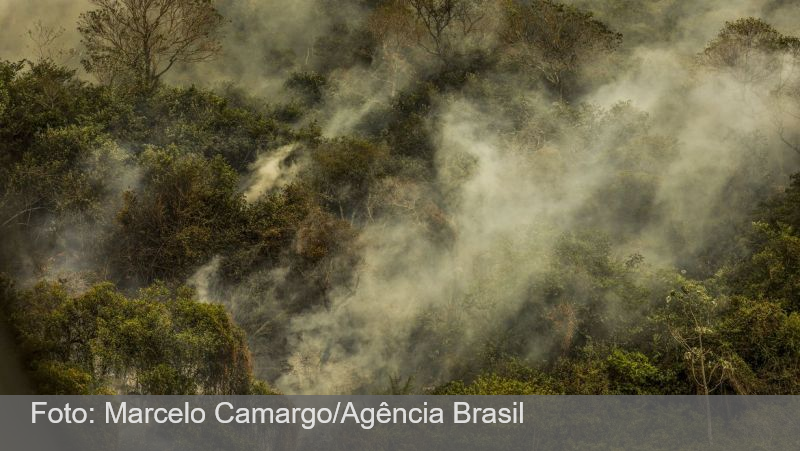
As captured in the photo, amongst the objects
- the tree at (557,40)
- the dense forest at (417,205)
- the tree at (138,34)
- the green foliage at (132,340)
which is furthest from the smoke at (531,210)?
the tree at (138,34)

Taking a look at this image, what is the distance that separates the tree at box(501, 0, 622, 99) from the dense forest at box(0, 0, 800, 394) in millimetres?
95

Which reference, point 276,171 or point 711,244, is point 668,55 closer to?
point 711,244

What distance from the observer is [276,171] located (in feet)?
101

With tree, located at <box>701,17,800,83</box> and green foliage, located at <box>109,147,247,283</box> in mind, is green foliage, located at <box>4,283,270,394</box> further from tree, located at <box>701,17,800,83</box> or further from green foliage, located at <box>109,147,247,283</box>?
tree, located at <box>701,17,800,83</box>

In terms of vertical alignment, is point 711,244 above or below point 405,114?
below

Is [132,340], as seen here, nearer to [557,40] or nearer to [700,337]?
→ [700,337]

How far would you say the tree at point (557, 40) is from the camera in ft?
112

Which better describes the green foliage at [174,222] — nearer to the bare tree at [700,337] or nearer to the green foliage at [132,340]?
the green foliage at [132,340]

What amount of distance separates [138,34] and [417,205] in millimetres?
14097

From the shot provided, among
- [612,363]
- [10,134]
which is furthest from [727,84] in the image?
[10,134]

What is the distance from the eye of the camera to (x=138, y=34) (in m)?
34.7

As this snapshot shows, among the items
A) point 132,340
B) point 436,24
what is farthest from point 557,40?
point 132,340

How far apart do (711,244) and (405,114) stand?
12423 millimetres

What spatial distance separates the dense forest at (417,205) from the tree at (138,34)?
128 millimetres
